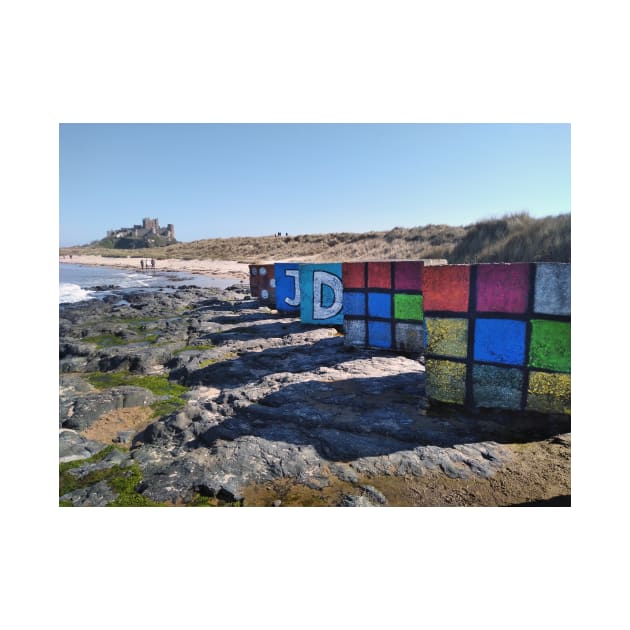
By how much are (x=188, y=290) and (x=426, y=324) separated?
1704cm

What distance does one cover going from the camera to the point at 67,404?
18.0 feet

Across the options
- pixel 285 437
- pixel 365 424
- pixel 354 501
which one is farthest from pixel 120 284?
pixel 354 501

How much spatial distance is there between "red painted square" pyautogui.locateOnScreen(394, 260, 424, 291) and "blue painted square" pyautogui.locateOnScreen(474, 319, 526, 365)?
7.73 ft

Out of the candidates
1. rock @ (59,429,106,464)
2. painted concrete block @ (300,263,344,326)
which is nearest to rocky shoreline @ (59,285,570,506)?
rock @ (59,429,106,464)

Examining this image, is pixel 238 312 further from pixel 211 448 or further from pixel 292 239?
pixel 292 239

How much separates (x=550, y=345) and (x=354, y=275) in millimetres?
4080

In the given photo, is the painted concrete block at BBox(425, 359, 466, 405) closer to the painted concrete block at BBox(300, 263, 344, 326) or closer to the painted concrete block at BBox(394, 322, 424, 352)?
the painted concrete block at BBox(394, 322, 424, 352)

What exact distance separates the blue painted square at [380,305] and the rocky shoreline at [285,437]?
2.47 ft

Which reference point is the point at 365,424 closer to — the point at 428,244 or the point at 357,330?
the point at 357,330

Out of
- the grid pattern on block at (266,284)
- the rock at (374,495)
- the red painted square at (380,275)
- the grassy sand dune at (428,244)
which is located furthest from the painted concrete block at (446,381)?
the grassy sand dune at (428,244)

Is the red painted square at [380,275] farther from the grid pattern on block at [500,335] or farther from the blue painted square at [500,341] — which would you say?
the blue painted square at [500,341]

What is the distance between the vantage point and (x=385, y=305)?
762 cm

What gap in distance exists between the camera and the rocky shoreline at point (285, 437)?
3436 millimetres

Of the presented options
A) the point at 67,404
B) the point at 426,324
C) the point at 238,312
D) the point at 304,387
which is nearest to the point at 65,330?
the point at 238,312
